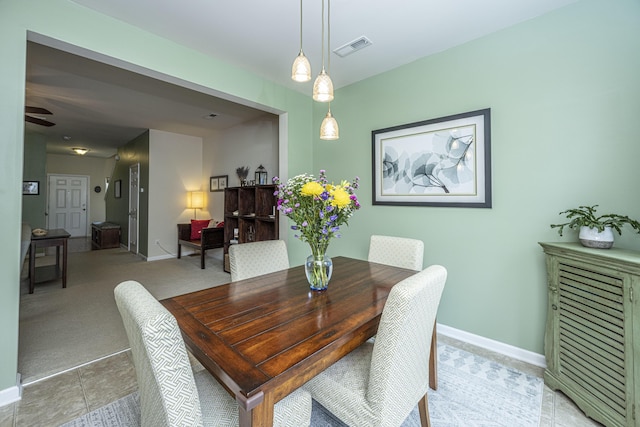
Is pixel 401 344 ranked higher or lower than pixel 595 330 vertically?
higher

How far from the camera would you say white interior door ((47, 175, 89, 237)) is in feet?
26.6

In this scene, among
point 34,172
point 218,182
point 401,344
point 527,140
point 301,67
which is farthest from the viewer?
point 34,172

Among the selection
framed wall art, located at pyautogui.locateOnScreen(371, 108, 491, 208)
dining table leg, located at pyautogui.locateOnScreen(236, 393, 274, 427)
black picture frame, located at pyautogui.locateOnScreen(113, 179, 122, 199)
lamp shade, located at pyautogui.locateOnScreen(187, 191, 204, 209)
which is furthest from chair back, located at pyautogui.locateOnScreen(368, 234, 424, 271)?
black picture frame, located at pyautogui.locateOnScreen(113, 179, 122, 199)

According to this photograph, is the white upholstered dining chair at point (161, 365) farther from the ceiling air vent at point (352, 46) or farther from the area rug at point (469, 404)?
the ceiling air vent at point (352, 46)

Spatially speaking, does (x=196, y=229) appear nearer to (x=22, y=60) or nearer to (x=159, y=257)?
(x=159, y=257)

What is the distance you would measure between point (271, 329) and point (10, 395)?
6.27 ft

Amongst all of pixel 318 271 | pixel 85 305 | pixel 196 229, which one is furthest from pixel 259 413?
pixel 196 229

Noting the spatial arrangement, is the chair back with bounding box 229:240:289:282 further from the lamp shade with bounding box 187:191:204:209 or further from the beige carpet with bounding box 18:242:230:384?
the lamp shade with bounding box 187:191:204:209

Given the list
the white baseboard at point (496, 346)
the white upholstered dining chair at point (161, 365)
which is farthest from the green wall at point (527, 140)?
the white upholstered dining chair at point (161, 365)

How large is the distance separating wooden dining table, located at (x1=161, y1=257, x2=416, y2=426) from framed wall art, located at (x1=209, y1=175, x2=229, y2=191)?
4209 mm

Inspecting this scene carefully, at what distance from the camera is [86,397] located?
1.69 metres

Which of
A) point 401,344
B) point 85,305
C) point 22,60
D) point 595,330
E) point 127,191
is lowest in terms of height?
point 85,305

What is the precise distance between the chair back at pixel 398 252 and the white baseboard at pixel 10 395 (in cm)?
252

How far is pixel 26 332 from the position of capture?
8.05ft
